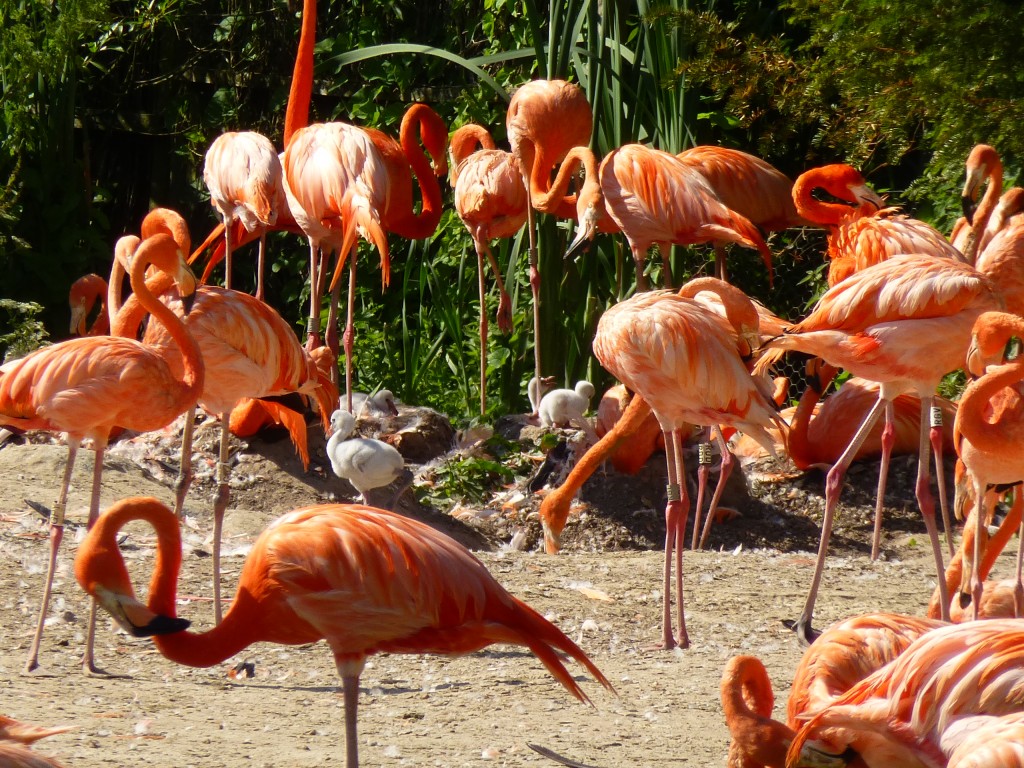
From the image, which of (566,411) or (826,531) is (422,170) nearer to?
(566,411)

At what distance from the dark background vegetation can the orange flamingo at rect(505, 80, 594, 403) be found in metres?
0.23

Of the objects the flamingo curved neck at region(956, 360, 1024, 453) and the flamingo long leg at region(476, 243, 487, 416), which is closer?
the flamingo curved neck at region(956, 360, 1024, 453)

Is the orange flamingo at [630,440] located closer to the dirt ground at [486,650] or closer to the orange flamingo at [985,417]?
the dirt ground at [486,650]

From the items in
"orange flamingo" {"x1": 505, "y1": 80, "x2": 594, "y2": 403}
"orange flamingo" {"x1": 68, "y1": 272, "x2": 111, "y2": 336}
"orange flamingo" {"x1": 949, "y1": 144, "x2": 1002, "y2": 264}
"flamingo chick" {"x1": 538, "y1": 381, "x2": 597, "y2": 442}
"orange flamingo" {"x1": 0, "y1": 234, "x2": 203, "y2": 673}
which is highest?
"orange flamingo" {"x1": 505, "y1": 80, "x2": 594, "y2": 403}

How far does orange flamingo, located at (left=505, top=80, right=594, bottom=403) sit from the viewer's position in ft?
22.7

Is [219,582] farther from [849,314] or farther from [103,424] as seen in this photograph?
[849,314]

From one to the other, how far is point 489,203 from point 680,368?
10.4 ft

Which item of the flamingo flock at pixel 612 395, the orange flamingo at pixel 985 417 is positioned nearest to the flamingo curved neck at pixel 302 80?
the flamingo flock at pixel 612 395

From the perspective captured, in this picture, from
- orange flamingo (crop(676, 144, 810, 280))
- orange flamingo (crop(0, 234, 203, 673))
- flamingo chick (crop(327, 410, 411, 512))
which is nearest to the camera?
orange flamingo (crop(0, 234, 203, 673))

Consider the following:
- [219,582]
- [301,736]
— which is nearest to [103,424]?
[219,582]

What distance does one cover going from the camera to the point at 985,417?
4.22 meters

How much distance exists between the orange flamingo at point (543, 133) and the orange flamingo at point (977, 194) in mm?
2009

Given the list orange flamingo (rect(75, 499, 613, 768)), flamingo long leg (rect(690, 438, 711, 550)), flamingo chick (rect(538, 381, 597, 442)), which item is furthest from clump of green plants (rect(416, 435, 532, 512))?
orange flamingo (rect(75, 499, 613, 768))

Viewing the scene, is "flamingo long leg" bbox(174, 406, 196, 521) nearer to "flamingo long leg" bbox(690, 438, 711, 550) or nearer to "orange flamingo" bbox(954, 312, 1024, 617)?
"flamingo long leg" bbox(690, 438, 711, 550)
